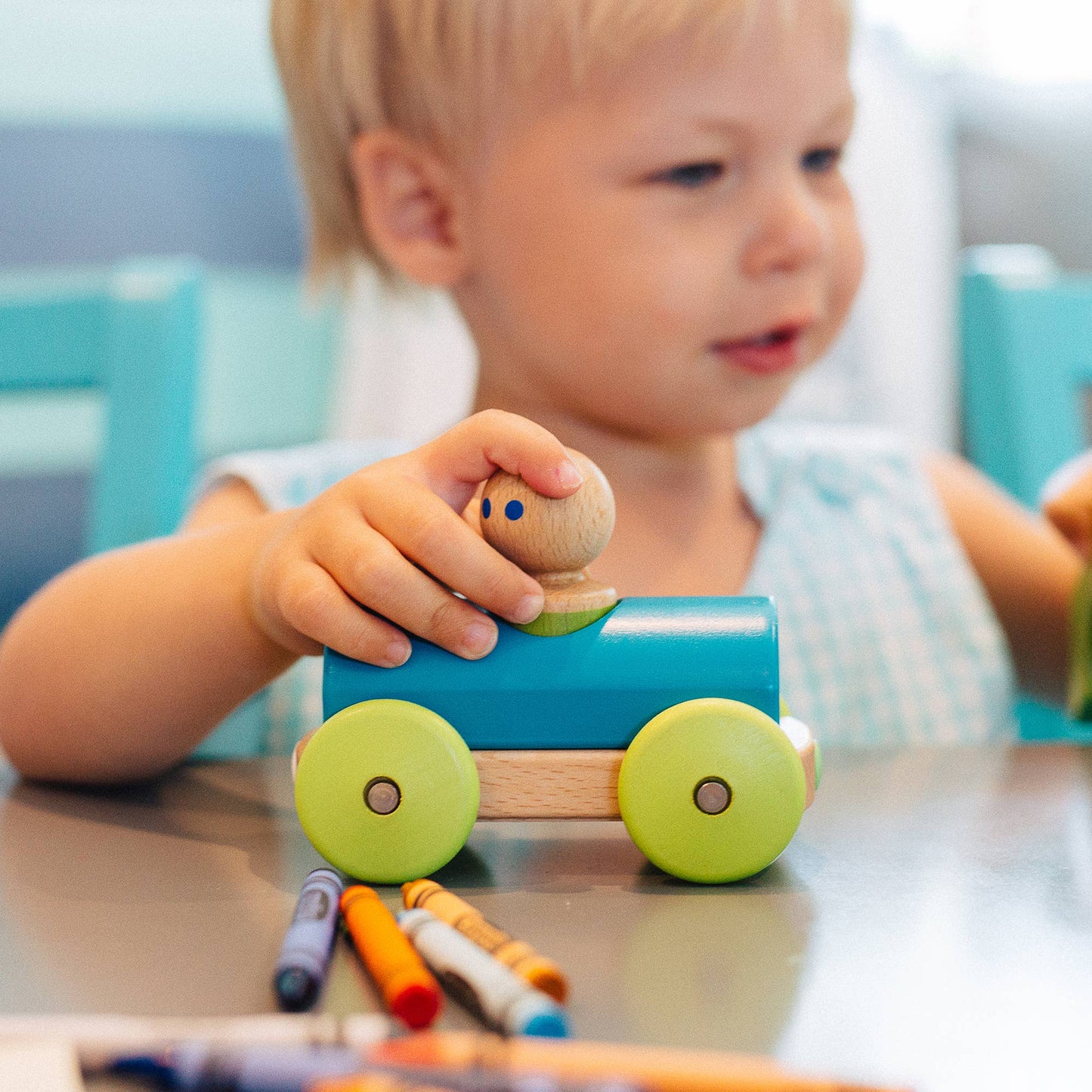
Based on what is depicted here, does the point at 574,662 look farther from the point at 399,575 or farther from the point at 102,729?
the point at 102,729

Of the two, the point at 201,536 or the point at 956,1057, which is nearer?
the point at 956,1057

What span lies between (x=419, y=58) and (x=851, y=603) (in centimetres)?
39

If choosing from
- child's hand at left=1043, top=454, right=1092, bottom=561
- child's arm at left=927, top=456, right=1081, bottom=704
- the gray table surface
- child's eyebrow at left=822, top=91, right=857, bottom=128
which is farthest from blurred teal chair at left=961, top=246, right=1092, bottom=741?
the gray table surface

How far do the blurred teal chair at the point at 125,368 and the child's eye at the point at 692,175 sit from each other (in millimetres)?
330

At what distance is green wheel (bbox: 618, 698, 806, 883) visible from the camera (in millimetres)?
363

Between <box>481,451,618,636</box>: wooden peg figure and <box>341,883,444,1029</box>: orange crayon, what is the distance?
9cm

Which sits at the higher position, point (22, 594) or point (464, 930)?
point (464, 930)

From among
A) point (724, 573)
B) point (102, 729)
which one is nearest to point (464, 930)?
point (102, 729)

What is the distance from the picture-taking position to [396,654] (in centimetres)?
38

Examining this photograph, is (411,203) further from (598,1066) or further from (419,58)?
(598,1066)

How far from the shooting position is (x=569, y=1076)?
0.23 meters

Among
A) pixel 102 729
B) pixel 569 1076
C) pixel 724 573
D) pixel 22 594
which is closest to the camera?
pixel 569 1076

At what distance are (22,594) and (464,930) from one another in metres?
1.38

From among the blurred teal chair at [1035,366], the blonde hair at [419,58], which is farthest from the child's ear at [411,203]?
the blurred teal chair at [1035,366]
